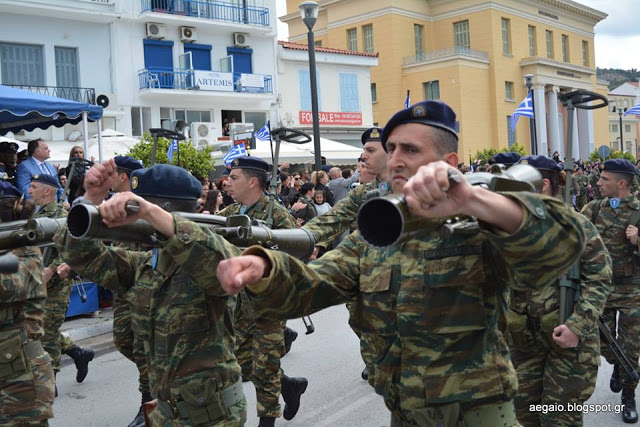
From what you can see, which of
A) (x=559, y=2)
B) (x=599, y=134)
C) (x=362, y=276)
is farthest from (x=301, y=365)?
(x=599, y=134)

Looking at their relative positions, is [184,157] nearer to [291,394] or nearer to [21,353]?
[291,394]

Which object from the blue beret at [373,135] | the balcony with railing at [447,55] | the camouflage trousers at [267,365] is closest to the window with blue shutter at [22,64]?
the blue beret at [373,135]

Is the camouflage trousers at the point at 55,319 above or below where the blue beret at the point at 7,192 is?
below

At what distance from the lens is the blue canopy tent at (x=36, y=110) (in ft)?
34.8

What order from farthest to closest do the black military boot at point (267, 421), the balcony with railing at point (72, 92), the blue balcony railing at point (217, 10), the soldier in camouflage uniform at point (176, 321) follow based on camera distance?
the blue balcony railing at point (217, 10), the balcony with railing at point (72, 92), the black military boot at point (267, 421), the soldier in camouflage uniform at point (176, 321)

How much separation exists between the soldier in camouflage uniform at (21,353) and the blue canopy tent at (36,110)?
7.12 m

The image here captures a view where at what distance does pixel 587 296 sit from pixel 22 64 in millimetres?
23975

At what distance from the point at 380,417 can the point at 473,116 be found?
39.1 m

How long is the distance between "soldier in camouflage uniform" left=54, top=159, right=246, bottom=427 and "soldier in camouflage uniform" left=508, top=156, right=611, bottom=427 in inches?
70.6

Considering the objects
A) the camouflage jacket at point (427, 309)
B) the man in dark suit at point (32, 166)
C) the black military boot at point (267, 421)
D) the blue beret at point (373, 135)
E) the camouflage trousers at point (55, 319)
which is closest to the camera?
the camouflage jacket at point (427, 309)

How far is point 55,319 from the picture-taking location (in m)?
6.89

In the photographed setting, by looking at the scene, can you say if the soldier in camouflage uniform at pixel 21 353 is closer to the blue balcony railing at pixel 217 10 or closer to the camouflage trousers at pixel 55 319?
the camouflage trousers at pixel 55 319

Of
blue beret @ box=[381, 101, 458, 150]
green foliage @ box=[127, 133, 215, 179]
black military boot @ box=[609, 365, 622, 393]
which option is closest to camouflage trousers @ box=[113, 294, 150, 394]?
blue beret @ box=[381, 101, 458, 150]

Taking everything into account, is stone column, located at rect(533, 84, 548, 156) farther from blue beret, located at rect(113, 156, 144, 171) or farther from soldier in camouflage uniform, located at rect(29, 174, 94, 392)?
blue beret, located at rect(113, 156, 144, 171)
